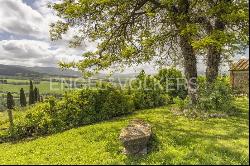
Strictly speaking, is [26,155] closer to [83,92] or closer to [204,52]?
[83,92]

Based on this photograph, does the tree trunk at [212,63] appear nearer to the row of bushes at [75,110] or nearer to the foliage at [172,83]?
the row of bushes at [75,110]

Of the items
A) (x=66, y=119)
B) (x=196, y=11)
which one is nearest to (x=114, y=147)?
(x=66, y=119)

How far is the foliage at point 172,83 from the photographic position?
38344 millimetres

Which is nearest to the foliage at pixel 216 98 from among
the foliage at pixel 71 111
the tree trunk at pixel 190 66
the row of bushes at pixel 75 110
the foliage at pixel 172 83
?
the tree trunk at pixel 190 66

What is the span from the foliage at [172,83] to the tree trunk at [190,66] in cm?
735

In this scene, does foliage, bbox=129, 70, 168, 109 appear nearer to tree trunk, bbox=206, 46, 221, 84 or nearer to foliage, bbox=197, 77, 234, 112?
tree trunk, bbox=206, 46, 221, 84

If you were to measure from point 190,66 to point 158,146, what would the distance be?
14.0 m

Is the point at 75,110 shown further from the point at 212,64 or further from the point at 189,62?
the point at 212,64

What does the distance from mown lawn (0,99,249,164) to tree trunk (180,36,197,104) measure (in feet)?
15.9

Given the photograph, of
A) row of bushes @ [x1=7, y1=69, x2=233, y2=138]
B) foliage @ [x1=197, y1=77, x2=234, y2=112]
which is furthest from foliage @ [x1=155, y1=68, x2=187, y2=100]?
foliage @ [x1=197, y1=77, x2=234, y2=112]

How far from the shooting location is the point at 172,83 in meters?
38.6

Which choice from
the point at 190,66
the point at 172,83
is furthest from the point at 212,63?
the point at 172,83

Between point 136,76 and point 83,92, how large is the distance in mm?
9123

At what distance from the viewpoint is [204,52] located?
3284 centimetres
